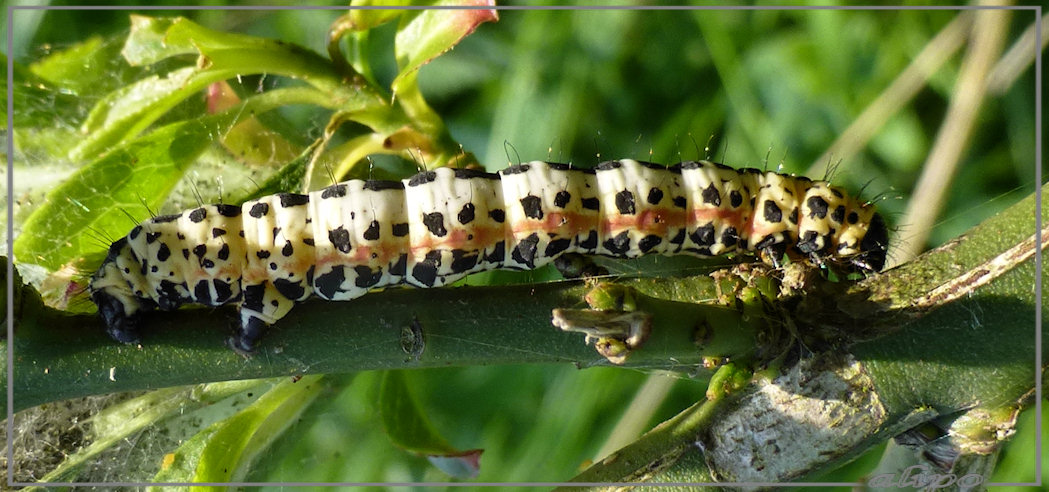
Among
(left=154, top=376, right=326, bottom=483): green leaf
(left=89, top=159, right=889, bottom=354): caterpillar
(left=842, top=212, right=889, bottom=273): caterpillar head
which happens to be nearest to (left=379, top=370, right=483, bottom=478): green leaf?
(left=154, top=376, right=326, bottom=483): green leaf

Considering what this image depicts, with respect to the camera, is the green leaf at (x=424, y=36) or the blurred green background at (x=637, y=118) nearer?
the green leaf at (x=424, y=36)

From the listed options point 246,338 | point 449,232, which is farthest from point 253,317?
point 449,232

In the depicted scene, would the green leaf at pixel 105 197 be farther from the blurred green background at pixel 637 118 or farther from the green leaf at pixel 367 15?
the blurred green background at pixel 637 118

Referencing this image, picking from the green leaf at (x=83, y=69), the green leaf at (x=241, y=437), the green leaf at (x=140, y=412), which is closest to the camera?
the green leaf at (x=241, y=437)

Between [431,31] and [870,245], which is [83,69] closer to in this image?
[431,31]

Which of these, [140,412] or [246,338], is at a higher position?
[246,338]

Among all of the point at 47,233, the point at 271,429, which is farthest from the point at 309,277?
the point at 47,233

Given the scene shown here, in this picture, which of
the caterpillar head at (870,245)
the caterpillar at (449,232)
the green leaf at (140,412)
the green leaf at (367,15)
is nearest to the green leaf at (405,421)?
the green leaf at (140,412)
